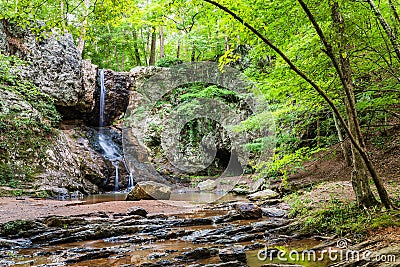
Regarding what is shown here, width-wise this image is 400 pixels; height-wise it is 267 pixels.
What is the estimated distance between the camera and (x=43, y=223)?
6.45m

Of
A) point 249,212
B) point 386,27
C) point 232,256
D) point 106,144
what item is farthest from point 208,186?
point 386,27

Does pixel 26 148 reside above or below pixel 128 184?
above

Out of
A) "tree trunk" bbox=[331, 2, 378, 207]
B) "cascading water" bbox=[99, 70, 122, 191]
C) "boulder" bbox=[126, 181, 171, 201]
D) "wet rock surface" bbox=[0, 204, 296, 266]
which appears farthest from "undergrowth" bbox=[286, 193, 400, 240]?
"cascading water" bbox=[99, 70, 122, 191]

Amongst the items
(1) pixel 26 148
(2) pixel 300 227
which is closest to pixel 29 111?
(1) pixel 26 148

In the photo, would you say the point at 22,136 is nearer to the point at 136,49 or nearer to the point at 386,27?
the point at 386,27

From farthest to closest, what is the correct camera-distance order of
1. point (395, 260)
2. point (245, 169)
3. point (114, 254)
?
point (245, 169)
point (114, 254)
point (395, 260)

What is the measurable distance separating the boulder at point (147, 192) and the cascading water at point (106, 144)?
643 cm

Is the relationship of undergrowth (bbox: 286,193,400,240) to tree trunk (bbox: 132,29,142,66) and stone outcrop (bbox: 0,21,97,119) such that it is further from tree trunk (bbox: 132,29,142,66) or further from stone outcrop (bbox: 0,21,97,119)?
tree trunk (bbox: 132,29,142,66)

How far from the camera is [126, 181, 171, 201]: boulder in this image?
40.2 feet

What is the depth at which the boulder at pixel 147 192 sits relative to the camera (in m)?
12.2

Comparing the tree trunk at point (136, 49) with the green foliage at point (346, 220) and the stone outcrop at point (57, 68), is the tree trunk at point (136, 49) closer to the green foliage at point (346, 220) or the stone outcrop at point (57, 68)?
the stone outcrop at point (57, 68)

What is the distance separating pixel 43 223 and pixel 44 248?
1.29m

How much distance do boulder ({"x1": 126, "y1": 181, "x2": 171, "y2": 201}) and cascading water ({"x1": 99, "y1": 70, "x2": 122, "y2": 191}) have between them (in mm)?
6430

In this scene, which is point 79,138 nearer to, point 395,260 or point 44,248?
point 44,248
